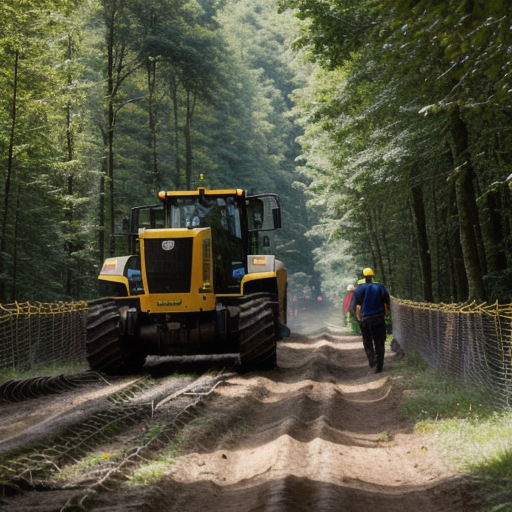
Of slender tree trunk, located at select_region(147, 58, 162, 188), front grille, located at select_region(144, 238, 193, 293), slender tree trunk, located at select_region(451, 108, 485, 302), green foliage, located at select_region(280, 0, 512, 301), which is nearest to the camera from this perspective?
green foliage, located at select_region(280, 0, 512, 301)

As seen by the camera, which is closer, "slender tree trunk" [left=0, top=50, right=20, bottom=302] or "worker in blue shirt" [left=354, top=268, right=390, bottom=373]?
"worker in blue shirt" [left=354, top=268, right=390, bottom=373]

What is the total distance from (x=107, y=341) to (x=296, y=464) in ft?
26.5

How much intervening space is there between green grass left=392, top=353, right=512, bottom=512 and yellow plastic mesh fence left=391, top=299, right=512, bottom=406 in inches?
9.3

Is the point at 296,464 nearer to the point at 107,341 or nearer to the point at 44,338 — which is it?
the point at 107,341

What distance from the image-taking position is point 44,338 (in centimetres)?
1795

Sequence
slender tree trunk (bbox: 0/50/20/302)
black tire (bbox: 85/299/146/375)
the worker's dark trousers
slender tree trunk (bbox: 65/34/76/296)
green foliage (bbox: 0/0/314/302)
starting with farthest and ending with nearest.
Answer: slender tree trunk (bbox: 65/34/76/296) < green foliage (bbox: 0/0/314/302) < slender tree trunk (bbox: 0/50/20/302) < the worker's dark trousers < black tire (bbox: 85/299/146/375)

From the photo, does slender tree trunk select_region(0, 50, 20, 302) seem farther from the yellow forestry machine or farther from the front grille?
the front grille

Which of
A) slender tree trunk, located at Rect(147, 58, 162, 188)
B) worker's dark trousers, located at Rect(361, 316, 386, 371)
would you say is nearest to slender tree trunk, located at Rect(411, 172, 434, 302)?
worker's dark trousers, located at Rect(361, 316, 386, 371)

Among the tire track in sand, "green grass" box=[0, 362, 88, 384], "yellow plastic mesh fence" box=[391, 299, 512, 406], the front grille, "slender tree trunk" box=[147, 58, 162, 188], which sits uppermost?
Answer: "slender tree trunk" box=[147, 58, 162, 188]

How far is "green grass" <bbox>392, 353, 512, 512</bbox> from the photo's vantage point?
253 inches

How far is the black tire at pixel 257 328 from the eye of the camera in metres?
14.4

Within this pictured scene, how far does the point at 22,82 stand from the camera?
22.2 m

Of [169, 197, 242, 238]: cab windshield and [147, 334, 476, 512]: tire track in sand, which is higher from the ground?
[169, 197, 242, 238]: cab windshield

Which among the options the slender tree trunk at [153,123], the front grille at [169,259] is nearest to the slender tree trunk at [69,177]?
the slender tree trunk at [153,123]
